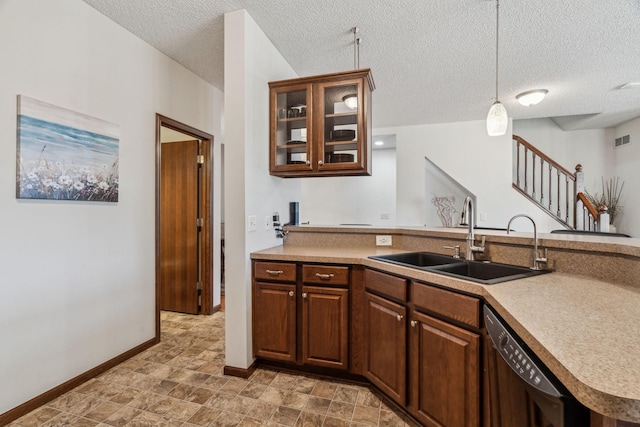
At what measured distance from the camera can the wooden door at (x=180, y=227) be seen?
3.35 metres

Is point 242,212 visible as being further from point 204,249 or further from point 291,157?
point 204,249

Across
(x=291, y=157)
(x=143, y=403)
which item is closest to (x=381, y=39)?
(x=291, y=157)

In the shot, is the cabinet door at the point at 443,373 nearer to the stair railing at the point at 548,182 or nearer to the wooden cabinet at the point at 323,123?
the wooden cabinet at the point at 323,123

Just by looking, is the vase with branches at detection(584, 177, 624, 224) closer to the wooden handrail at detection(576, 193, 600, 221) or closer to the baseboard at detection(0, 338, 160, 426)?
the wooden handrail at detection(576, 193, 600, 221)

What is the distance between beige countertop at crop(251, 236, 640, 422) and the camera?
0.52 m

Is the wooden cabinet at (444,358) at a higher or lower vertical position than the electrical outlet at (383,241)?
lower

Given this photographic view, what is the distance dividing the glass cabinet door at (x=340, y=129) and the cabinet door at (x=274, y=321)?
1.06 m

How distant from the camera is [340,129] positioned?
2.48 metres

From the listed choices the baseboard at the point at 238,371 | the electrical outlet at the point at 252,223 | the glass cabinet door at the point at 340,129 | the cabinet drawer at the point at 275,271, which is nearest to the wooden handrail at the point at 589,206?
the glass cabinet door at the point at 340,129

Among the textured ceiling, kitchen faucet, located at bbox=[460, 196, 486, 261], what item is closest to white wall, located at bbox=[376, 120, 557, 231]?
the textured ceiling

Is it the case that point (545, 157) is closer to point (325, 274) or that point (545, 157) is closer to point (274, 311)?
point (325, 274)

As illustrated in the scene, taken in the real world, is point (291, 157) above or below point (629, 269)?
above

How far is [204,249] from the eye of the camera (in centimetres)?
331

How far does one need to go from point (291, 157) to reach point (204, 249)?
1548mm
